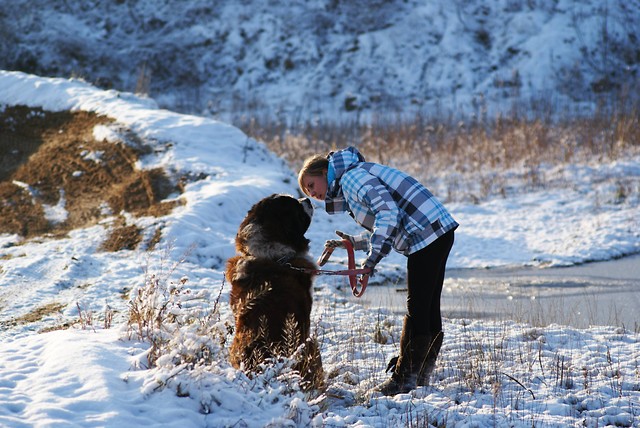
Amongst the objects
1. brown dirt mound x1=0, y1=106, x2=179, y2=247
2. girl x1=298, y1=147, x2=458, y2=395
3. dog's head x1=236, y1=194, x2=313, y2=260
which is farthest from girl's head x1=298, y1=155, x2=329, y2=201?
brown dirt mound x1=0, y1=106, x2=179, y2=247

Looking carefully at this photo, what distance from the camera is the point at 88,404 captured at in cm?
322

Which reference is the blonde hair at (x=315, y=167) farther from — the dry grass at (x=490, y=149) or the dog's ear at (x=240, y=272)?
the dry grass at (x=490, y=149)

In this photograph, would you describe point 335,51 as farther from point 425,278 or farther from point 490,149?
point 425,278

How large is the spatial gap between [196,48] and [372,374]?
91.3 ft

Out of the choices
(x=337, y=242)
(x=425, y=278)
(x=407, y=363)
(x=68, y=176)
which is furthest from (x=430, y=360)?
(x=68, y=176)

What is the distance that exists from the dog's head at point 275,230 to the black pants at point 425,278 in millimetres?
792

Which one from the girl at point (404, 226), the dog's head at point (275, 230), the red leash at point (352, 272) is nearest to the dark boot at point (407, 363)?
the girl at point (404, 226)

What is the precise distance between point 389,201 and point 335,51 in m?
26.1

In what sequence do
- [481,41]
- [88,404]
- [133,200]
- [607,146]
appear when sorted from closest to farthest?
[88,404]
[133,200]
[607,146]
[481,41]

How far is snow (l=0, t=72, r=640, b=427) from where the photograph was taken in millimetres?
3443

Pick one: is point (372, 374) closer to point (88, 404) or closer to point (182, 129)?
point (88, 404)

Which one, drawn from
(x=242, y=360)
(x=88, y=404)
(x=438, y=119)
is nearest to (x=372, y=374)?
(x=242, y=360)

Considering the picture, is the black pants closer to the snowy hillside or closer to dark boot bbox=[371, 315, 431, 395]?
dark boot bbox=[371, 315, 431, 395]

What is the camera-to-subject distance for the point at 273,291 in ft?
13.5
